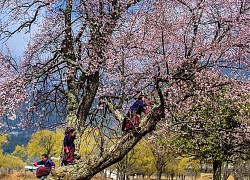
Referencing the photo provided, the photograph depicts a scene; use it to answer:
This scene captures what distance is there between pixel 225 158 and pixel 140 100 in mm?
14003

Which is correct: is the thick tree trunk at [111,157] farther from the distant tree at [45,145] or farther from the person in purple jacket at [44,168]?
the distant tree at [45,145]

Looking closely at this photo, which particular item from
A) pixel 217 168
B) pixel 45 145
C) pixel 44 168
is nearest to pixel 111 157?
pixel 44 168

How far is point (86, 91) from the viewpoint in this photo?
26.1 ft

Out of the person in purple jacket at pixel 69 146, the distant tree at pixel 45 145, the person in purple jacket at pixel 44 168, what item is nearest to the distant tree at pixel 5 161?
the distant tree at pixel 45 145

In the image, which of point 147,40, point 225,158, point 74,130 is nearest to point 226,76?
point 147,40

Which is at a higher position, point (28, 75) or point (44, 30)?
point (44, 30)

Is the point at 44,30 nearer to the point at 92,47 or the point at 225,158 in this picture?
the point at 92,47

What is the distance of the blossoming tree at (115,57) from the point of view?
23.8ft

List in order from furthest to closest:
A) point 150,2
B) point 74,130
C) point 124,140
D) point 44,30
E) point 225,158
→ point 225,158, point 44,30, point 150,2, point 74,130, point 124,140

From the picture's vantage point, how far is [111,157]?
587cm

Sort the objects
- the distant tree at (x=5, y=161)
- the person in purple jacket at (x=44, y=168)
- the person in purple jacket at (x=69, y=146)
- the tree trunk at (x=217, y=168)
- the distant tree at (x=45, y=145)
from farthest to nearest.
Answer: the distant tree at (x=45, y=145), the distant tree at (x=5, y=161), the tree trunk at (x=217, y=168), the person in purple jacket at (x=44, y=168), the person in purple jacket at (x=69, y=146)

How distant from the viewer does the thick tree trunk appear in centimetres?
586

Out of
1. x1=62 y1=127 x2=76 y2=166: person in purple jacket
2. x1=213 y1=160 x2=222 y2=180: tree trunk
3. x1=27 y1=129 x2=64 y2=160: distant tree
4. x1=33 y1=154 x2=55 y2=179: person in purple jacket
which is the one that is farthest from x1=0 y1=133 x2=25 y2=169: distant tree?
x1=62 y1=127 x2=76 y2=166: person in purple jacket

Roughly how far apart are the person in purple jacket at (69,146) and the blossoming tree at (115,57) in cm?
33
